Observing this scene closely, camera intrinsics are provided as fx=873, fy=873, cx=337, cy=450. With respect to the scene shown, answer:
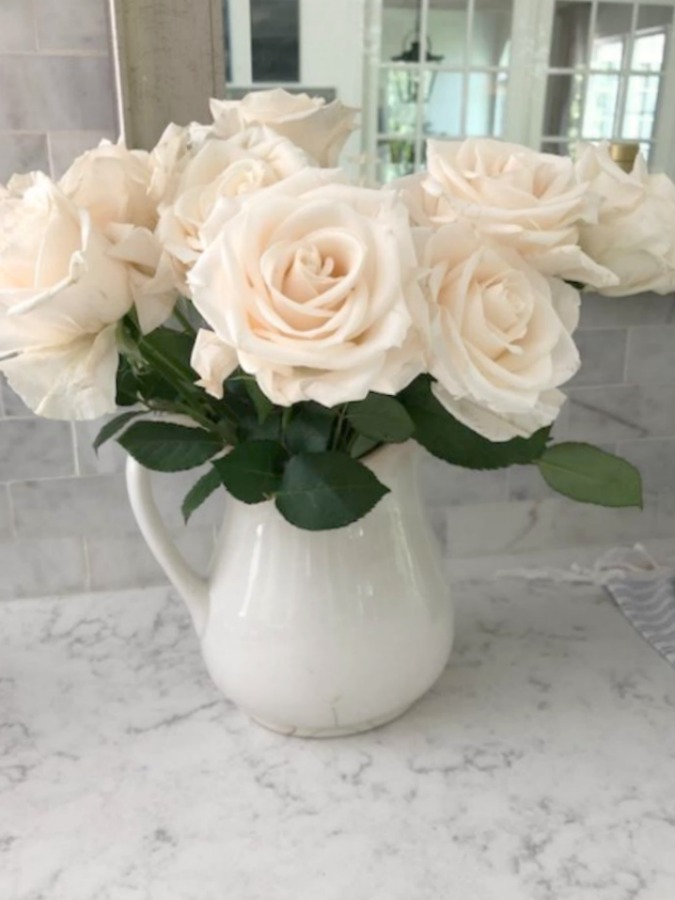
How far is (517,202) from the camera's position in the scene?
20.1 inches

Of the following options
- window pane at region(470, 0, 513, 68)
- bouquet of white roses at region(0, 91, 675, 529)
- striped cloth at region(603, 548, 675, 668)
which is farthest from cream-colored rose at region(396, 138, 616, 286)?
striped cloth at region(603, 548, 675, 668)

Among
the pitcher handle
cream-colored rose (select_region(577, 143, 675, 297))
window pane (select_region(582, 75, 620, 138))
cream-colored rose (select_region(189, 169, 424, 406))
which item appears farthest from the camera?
window pane (select_region(582, 75, 620, 138))

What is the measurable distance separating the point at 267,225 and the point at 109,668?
51 cm

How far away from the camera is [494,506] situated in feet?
3.34

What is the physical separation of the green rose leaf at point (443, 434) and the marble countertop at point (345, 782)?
0.26 m

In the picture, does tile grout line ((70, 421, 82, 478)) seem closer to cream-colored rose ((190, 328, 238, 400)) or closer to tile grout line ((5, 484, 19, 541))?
tile grout line ((5, 484, 19, 541))

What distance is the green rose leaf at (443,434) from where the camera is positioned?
0.59 meters

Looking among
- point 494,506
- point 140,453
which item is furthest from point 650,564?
point 140,453

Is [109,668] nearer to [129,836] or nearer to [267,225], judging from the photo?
[129,836]

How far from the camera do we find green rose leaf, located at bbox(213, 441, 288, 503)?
572 mm

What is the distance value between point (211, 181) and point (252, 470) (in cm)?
18

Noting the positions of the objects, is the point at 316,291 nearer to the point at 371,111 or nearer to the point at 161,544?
the point at 161,544

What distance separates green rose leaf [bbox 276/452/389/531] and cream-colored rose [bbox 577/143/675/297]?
201 mm

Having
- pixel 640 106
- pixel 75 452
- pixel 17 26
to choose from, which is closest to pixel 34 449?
pixel 75 452
